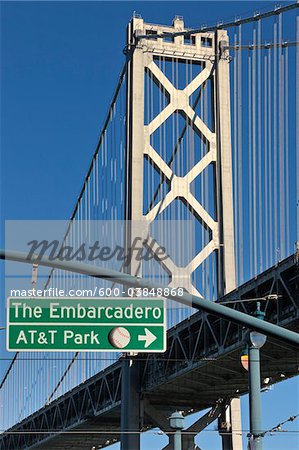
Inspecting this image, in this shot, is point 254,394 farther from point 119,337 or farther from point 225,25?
point 225,25

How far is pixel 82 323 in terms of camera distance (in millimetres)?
13461

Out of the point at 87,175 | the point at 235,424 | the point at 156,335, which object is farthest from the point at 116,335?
the point at 87,175

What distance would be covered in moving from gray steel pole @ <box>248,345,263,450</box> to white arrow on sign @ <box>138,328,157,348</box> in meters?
1.42

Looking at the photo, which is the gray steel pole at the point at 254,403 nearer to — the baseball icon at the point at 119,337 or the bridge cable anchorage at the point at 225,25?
the baseball icon at the point at 119,337


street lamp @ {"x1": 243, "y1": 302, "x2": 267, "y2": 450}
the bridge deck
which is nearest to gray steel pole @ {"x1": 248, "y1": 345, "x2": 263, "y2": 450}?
street lamp @ {"x1": 243, "y1": 302, "x2": 267, "y2": 450}

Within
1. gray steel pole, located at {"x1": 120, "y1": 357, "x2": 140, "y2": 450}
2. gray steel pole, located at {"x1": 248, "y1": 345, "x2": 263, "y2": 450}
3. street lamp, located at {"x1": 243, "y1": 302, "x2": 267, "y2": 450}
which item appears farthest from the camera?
gray steel pole, located at {"x1": 120, "y1": 357, "x2": 140, "y2": 450}

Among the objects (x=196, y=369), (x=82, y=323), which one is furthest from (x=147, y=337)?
Result: (x=196, y=369)

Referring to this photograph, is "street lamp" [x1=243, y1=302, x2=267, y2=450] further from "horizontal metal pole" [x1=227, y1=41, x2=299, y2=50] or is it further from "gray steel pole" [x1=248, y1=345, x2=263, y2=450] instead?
"horizontal metal pole" [x1=227, y1=41, x2=299, y2=50]

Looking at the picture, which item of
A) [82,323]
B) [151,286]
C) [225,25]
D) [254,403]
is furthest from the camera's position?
[225,25]

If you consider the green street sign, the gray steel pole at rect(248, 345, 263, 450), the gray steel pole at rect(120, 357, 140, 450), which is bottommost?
the gray steel pole at rect(248, 345, 263, 450)

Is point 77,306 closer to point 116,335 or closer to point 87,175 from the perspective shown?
point 116,335

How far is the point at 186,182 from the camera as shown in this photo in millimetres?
37969

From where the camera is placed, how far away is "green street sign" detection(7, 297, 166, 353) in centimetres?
1316

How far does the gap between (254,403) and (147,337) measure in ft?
6.98
